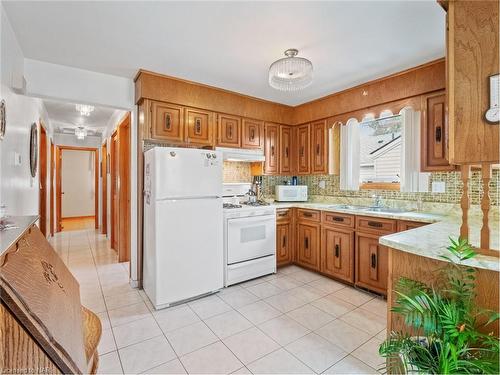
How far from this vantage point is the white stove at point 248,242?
305cm

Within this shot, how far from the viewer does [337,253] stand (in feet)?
10.4

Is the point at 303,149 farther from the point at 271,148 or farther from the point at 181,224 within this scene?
the point at 181,224

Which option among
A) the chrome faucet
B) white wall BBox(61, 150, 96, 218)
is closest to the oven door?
the chrome faucet

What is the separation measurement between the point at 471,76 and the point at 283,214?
2.68 meters

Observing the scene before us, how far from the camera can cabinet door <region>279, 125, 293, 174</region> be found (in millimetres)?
4086

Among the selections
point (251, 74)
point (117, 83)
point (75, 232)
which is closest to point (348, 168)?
point (251, 74)

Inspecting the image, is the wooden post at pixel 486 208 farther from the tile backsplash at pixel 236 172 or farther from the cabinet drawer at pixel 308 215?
the tile backsplash at pixel 236 172

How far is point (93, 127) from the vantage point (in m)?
5.67

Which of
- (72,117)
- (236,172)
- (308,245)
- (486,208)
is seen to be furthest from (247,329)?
(72,117)

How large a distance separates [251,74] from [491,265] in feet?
8.69

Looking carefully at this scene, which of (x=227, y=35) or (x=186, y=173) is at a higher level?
(x=227, y=35)

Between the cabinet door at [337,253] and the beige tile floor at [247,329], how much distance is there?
178mm

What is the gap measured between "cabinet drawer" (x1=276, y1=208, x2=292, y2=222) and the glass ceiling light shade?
5.83ft

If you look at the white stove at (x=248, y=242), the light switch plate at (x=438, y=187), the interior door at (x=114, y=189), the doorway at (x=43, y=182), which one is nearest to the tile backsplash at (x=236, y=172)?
the white stove at (x=248, y=242)
